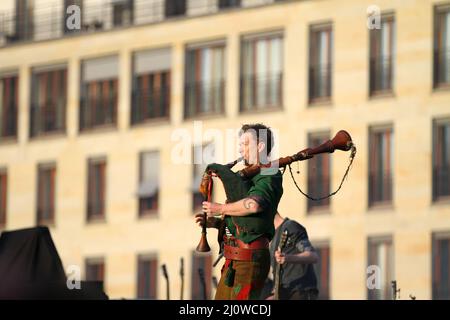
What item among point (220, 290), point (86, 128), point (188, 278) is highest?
point (86, 128)

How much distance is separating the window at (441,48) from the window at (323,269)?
234 inches

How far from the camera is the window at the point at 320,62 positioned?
5838cm

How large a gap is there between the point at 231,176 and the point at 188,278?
143 ft

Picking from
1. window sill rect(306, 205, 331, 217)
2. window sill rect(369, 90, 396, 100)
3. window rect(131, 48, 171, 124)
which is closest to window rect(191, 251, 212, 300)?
window sill rect(306, 205, 331, 217)

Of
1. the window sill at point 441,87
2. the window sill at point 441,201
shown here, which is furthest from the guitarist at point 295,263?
the window sill at point 441,87

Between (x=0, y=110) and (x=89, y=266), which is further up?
(x=0, y=110)

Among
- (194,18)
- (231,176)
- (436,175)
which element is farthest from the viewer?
(194,18)

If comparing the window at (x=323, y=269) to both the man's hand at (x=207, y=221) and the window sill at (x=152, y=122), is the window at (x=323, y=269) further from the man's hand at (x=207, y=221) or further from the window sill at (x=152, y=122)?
the man's hand at (x=207, y=221)

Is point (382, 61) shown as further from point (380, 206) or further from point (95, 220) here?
point (95, 220)

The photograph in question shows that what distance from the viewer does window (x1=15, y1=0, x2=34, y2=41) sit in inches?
2596

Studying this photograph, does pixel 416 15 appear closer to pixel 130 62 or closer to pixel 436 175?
pixel 436 175

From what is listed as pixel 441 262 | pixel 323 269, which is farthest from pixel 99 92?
pixel 441 262

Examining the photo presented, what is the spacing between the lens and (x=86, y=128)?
64.9 metres

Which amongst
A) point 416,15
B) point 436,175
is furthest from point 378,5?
point 436,175
